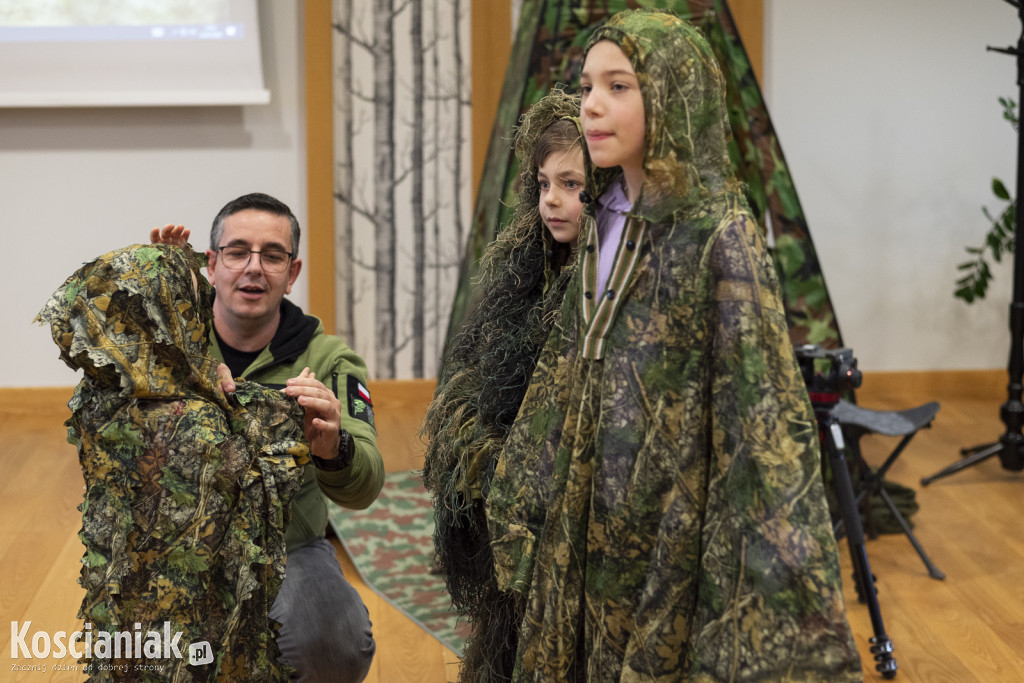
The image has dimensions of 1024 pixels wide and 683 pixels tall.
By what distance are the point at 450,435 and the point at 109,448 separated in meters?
0.59

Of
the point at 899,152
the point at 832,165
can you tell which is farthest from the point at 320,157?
the point at 899,152

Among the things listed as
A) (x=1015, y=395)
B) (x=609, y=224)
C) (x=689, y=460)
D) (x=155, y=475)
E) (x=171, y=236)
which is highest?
(x=609, y=224)

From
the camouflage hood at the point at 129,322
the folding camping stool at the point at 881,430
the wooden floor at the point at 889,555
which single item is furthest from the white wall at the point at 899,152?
the camouflage hood at the point at 129,322

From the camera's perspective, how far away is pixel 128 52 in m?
4.38

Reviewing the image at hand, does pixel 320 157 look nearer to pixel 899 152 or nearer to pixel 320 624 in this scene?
pixel 899 152

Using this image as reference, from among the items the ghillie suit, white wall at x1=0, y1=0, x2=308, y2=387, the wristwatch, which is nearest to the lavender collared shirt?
the ghillie suit

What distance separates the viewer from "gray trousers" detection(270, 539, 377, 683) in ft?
6.57

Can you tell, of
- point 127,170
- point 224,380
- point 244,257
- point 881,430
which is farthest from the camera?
point 127,170

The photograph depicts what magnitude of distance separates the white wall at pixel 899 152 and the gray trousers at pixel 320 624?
3.30 metres

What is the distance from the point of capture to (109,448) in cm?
155

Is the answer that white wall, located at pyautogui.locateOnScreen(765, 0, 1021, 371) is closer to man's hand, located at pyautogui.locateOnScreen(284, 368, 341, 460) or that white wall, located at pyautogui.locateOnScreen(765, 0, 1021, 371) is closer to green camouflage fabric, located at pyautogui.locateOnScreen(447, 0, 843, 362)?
green camouflage fabric, located at pyautogui.locateOnScreen(447, 0, 843, 362)

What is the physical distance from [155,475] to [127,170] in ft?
10.9

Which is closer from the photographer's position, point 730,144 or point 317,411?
point 317,411

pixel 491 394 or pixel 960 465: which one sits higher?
pixel 491 394
